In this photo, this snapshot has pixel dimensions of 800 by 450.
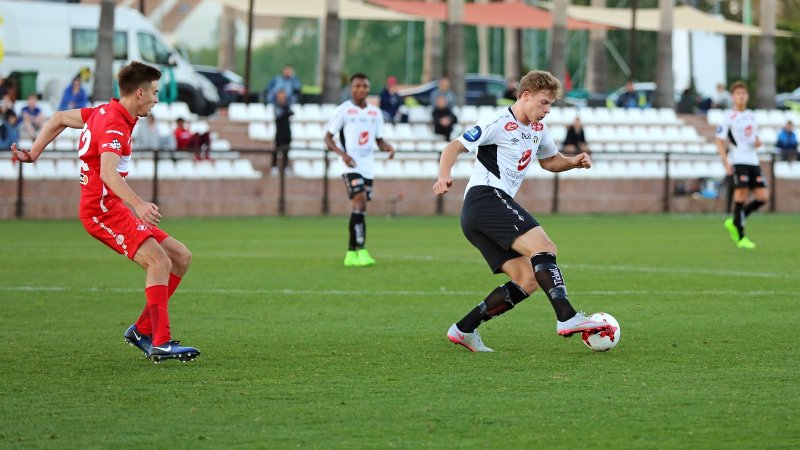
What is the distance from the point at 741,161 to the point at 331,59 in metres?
18.3

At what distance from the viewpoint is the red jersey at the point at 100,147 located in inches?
342

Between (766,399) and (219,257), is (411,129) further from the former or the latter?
(766,399)

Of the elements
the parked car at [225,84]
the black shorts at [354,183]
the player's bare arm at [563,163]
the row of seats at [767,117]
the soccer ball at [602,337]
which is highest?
the parked car at [225,84]

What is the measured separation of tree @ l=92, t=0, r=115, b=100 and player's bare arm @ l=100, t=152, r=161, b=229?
80.3 ft

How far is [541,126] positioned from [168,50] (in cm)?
2898

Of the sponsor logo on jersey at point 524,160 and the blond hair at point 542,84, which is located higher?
the blond hair at point 542,84

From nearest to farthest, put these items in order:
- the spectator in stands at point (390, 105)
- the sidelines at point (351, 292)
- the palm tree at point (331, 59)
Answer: the sidelines at point (351, 292) < the spectator in stands at point (390, 105) < the palm tree at point (331, 59)

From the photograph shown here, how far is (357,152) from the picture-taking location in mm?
17406

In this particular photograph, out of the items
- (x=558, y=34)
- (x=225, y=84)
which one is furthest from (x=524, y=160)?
(x=225, y=84)

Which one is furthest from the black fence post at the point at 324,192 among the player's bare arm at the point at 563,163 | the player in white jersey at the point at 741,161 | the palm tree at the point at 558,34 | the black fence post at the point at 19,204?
the player's bare arm at the point at 563,163

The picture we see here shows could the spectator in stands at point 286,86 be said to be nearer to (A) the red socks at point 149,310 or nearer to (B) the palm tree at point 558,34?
(B) the palm tree at point 558,34

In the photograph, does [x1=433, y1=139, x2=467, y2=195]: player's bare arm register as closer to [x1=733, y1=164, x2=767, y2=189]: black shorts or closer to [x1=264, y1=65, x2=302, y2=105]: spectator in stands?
[x1=733, y1=164, x2=767, y2=189]: black shorts

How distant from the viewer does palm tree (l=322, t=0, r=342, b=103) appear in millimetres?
37125

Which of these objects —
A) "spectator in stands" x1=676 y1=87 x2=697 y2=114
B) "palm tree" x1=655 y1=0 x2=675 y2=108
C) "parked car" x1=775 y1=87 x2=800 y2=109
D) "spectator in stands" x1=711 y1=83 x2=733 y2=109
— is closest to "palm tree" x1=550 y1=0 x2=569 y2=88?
"palm tree" x1=655 y1=0 x2=675 y2=108
